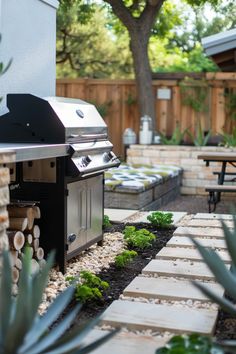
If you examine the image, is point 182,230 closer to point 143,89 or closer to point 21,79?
point 21,79

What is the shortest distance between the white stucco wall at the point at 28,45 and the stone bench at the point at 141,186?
7.68 feet

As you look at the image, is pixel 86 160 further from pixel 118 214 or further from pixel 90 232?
pixel 118 214

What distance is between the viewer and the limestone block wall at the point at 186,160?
10477mm

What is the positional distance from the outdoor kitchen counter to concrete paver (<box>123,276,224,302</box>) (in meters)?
1.02

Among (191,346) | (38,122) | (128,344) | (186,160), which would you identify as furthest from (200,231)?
(186,160)

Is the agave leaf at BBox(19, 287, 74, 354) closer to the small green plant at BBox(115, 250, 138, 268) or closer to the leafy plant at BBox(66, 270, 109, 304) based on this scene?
the leafy plant at BBox(66, 270, 109, 304)

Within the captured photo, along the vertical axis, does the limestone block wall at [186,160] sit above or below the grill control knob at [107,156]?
below

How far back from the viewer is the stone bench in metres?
7.78

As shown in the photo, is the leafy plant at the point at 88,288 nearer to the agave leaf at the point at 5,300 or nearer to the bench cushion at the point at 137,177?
the agave leaf at the point at 5,300

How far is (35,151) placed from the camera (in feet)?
12.0

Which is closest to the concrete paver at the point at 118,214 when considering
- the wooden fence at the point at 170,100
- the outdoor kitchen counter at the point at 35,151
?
the outdoor kitchen counter at the point at 35,151

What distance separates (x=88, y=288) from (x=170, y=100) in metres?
9.16

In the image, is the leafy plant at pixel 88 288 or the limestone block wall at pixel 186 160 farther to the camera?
the limestone block wall at pixel 186 160

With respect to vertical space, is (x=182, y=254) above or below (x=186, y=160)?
below
